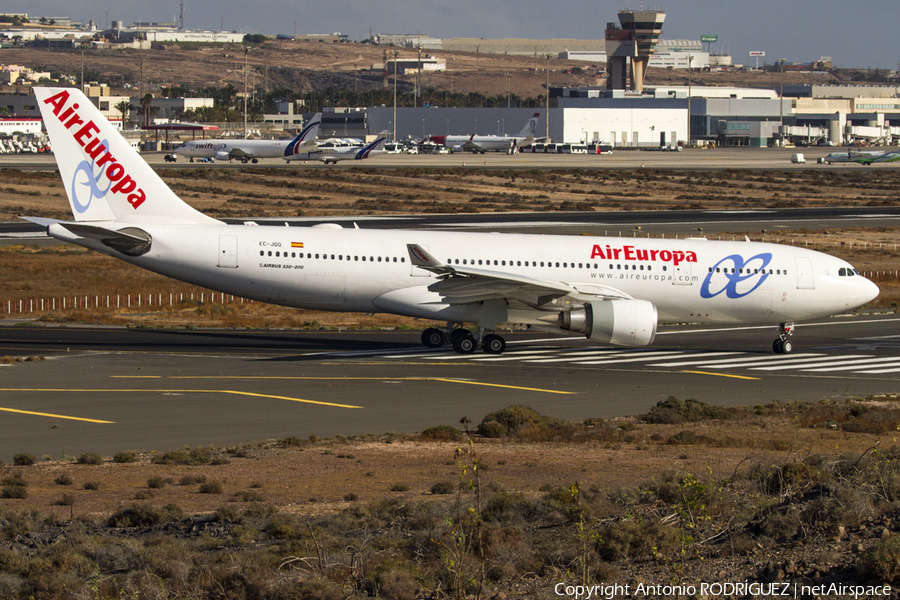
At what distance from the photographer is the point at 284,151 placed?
154250 mm

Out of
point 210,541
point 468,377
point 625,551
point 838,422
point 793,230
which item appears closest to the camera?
point 625,551

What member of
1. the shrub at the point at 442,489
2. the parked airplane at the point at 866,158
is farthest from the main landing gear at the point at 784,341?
the parked airplane at the point at 866,158

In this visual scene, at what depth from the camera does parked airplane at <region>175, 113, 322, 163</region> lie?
6038 inches

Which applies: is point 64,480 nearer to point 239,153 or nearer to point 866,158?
point 239,153

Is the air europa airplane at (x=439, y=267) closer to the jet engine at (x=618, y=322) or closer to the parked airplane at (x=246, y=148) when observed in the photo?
the jet engine at (x=618, y=322)

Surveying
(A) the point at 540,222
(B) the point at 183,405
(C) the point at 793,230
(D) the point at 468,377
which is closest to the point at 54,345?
(B) the point at 183,405

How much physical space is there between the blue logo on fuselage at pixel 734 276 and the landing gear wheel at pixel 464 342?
9310mm

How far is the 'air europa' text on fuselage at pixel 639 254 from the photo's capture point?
39.4 meters

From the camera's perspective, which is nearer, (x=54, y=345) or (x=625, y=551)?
(x=625, y=551)

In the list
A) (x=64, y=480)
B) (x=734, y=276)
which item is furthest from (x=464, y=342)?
(x=64, y=480)

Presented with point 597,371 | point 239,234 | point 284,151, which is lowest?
point 597,371

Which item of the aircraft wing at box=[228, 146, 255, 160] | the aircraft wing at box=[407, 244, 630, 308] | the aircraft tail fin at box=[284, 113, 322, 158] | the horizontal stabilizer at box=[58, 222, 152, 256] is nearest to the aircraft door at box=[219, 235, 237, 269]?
the horizontal stabilizer at box=[58, 222, 152, 256]

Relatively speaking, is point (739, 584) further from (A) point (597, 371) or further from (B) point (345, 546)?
(A) point (597, 371)

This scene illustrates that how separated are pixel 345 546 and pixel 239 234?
986 inches
